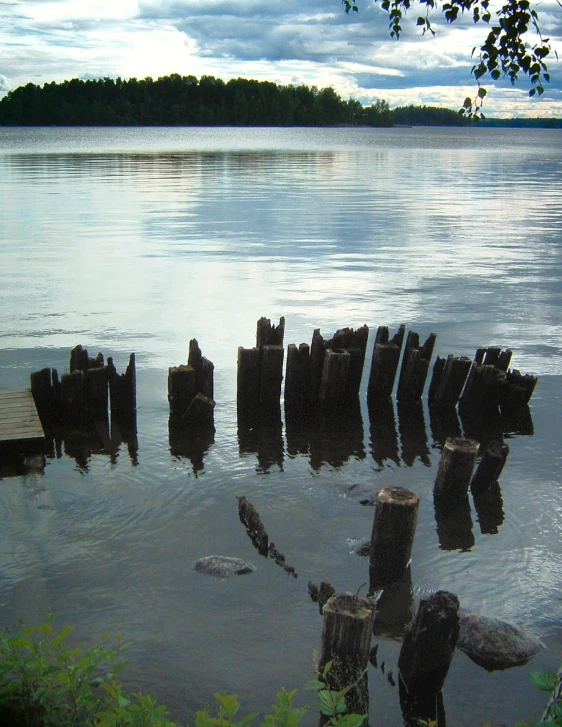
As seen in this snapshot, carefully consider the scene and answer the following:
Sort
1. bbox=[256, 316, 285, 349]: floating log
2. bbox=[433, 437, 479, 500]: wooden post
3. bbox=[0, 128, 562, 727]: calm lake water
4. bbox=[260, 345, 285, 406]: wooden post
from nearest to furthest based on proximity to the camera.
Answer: bbox=[0, 128, 562, 727]: calm lake water → bbox=[433, 437, 479, 500]: wooden post → bbox=[260, 345, 285, 406]: wooden post → bbox=[256, 316, 285, 349]: floating log

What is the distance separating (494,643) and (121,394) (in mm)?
5837

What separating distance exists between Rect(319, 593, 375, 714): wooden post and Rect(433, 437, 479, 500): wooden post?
3.38 metres

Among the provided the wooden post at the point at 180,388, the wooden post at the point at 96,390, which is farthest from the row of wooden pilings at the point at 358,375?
the wooden post at the point at 96,390

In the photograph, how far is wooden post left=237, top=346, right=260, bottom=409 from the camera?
34.2 feet

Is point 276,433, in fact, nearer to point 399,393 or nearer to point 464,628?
point 399,393

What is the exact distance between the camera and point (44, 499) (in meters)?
8.35

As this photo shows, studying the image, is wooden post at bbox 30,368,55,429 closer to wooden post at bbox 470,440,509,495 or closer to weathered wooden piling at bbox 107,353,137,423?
weathered wooden piling at bbox 107,353,137,423

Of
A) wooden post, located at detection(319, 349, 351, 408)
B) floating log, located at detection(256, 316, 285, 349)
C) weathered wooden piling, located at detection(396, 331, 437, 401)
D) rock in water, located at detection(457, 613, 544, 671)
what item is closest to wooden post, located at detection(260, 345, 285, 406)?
floating log, located at detection(256, 316, 285, 349)

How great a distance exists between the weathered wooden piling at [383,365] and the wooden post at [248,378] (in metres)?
1.72

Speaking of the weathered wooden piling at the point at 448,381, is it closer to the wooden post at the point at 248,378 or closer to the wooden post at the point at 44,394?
the wooden post at the point at 248,378

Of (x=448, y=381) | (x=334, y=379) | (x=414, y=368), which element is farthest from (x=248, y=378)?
(x=448, y=381)

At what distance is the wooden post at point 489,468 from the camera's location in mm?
8414

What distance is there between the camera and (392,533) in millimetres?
6664

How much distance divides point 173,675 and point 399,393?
20.5 feet
